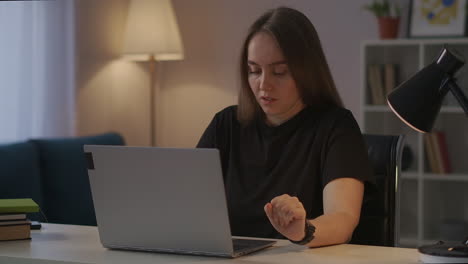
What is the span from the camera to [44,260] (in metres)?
1.64

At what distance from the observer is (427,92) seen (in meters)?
1.65

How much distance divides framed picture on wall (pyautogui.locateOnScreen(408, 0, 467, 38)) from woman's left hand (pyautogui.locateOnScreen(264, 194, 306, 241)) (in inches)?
113

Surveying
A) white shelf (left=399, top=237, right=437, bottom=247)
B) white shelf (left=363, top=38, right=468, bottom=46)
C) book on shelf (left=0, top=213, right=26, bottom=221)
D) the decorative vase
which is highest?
the decorative vase

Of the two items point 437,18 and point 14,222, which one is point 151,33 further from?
point 14,222

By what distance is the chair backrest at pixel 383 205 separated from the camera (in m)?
2.16

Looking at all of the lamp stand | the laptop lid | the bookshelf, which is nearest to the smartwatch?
the laptop lid

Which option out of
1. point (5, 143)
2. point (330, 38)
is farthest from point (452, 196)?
point (5, 143)

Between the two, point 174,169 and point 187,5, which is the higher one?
point 187,5

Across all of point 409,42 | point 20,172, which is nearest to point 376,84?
point 409,42

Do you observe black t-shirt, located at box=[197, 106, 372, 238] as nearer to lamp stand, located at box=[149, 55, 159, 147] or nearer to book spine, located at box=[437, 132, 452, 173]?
book spine, located at box=[437, 132, 452, 173]

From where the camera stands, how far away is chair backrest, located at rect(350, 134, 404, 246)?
2.16m

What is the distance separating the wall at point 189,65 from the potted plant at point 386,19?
0.19 meters

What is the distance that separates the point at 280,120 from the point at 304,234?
62 centimetres

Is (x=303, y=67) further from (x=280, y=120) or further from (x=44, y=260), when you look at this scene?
(x=44, y=260)
